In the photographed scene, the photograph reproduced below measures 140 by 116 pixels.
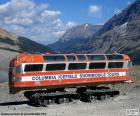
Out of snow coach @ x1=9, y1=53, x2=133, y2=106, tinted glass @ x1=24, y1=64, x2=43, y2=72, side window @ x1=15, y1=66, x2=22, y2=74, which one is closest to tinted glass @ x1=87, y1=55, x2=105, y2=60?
snow coach @ x1=9, y1=53, x2=133, y2=106

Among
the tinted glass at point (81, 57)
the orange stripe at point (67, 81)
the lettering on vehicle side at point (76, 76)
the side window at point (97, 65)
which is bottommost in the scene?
the orange stripe at point (67, 81)

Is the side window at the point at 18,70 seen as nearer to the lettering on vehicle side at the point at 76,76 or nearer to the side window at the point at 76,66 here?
the lettering on vehicle side at the point at 76,76

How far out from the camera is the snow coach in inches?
1332

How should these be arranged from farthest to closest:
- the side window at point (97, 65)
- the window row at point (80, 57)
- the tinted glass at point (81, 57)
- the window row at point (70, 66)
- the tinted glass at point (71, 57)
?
the side window at point (97, 65), the tinted glass at point (81, 57), the tinted glass at point (71, 57), the window row at point (80, 57), the window row at point (70, 66)

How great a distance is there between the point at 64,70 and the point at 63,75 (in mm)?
459

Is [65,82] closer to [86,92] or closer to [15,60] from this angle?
[86,92]

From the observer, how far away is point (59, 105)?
111 ft

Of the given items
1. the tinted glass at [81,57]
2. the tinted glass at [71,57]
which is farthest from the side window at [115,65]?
the tinted glass at [71,57]

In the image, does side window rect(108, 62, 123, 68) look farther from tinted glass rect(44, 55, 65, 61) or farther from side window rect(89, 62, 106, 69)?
tinted glass rect(44, 55, 65, 61)

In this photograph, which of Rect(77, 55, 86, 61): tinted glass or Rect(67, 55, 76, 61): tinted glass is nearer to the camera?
Rect(67, 55, 76, 61): tinted glass

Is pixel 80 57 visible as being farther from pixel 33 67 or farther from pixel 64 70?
pixel 33 67

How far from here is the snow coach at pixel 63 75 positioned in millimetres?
33844

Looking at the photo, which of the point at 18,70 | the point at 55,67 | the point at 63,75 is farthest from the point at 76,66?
the point at 18,70

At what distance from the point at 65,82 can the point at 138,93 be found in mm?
9960
